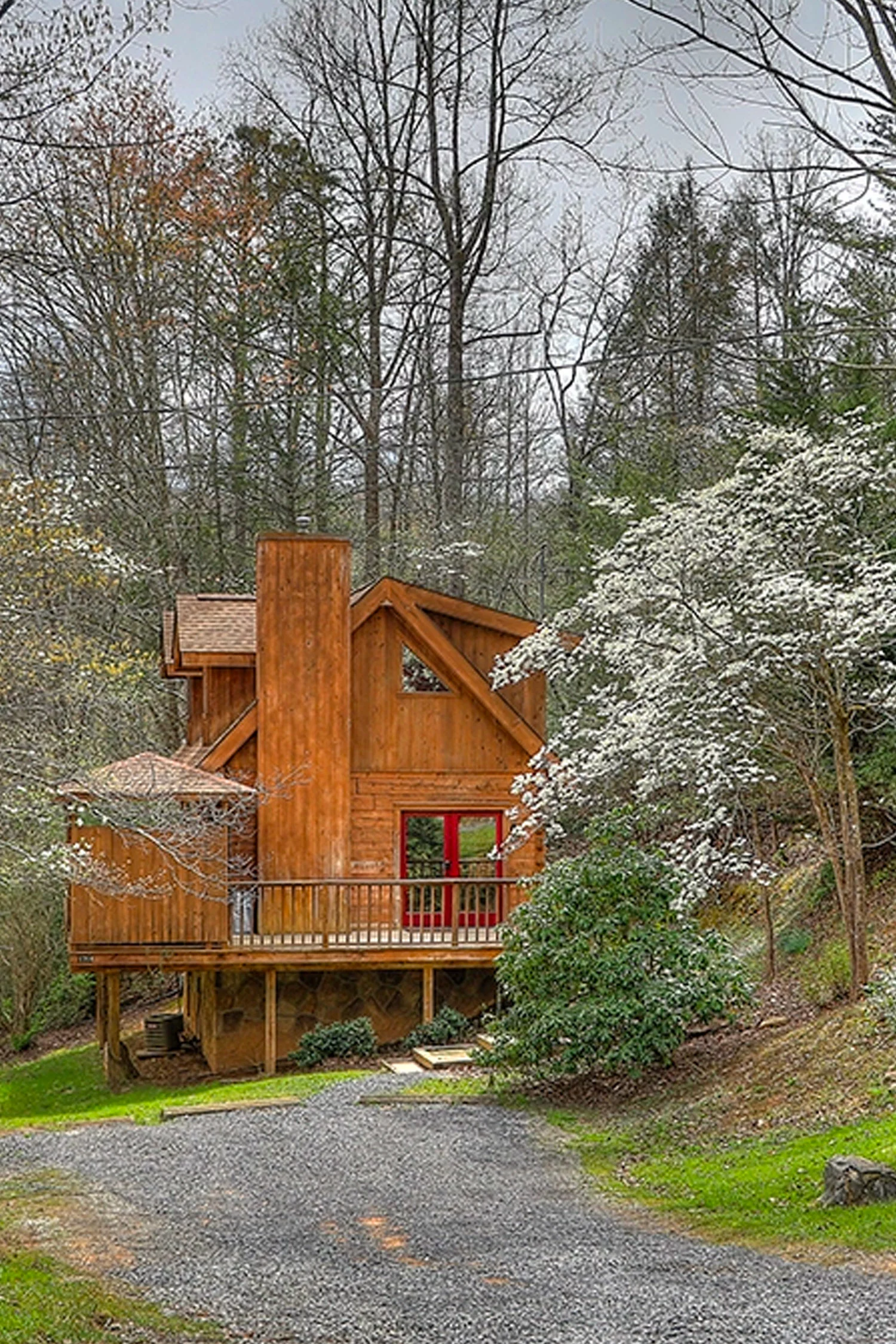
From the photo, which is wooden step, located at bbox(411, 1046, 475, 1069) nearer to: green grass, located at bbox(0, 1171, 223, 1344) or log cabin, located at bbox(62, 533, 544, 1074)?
log cabin, located at bbox(62, 533, 544, 1074)

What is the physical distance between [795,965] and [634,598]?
696 centimetres

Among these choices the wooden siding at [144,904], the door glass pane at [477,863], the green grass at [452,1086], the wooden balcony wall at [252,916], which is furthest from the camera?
the door glass pane at [477,863]

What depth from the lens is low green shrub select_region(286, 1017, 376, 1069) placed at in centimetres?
1883

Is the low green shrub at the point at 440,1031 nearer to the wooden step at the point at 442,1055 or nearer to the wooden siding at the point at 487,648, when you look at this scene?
the wooden step at the point at 442,1055

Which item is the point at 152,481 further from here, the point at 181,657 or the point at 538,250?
the point at 538,250

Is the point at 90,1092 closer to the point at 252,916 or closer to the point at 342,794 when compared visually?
the point at 252,916

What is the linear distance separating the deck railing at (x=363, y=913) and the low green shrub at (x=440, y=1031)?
3.49ft

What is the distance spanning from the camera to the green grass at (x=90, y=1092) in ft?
52.6

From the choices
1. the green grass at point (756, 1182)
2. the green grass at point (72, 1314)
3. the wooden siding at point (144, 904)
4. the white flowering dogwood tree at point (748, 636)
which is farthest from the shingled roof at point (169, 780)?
the green grass at point (72, 1314)

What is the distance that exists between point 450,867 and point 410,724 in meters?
2.27

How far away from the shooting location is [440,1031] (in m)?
19.2

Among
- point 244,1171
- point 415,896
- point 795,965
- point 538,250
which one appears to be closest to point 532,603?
point 538,250

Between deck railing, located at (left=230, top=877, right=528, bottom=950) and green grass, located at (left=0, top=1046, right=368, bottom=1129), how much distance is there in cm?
202

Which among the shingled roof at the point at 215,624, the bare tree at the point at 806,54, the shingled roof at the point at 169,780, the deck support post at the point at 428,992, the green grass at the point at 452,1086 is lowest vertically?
the green grass at the point at 452,1086
